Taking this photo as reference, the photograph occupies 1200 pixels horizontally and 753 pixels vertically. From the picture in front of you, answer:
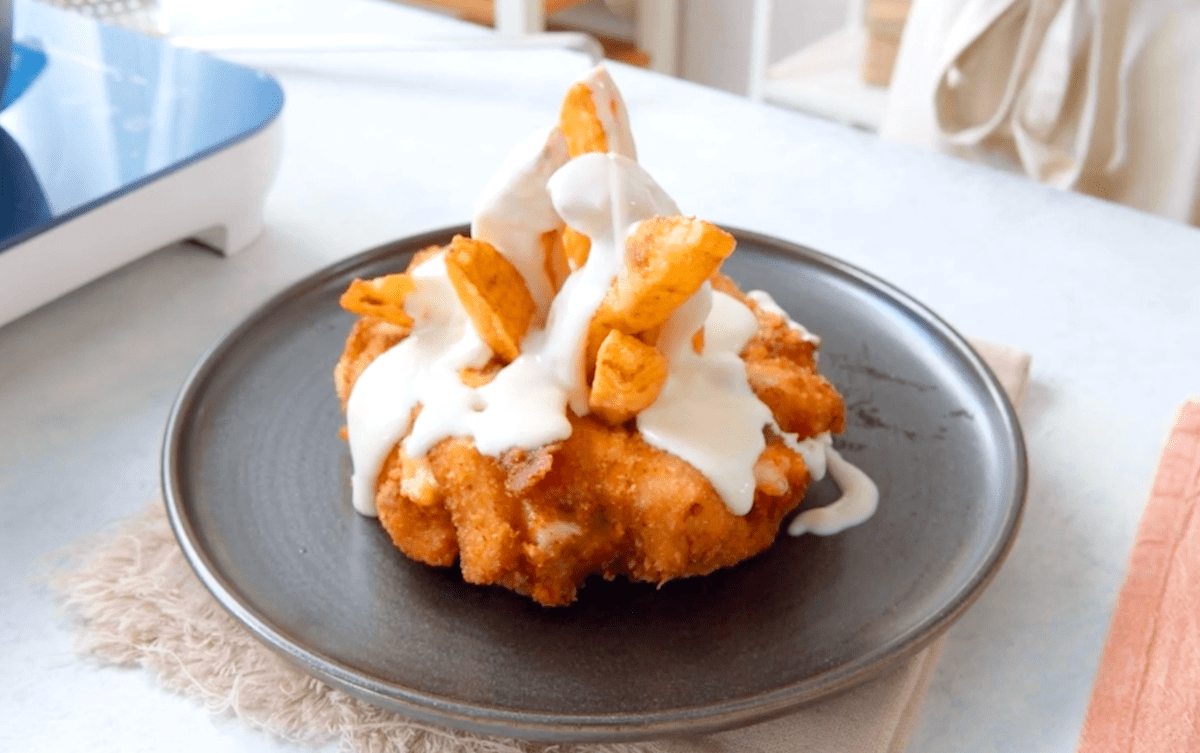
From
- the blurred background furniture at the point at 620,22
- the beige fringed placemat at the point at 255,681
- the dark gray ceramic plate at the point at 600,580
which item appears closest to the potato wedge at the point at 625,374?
the dark gray ceramic plate at the point at 600,580

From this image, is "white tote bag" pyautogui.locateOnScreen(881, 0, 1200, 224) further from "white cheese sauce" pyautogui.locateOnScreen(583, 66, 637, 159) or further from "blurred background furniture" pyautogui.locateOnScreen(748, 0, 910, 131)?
"white cheese sauce" pyautogui.locateOnScreen(583, 66, 637, 159)

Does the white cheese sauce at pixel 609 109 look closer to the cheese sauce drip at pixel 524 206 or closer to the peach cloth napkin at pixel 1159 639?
the cheese sauce drip at pixel 524 206

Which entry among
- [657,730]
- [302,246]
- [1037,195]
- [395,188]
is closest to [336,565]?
[657,730]

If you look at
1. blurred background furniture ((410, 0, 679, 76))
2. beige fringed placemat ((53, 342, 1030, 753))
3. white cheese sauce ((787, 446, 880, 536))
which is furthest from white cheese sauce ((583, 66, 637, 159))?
blurred background furniture ((410, 0, 679, 76))

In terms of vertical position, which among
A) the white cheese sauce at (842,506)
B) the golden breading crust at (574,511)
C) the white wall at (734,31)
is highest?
the golden breading crust at (574,511)

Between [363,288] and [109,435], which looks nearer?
[363,288]

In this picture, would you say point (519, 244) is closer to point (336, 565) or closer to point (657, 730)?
point (336, 565)

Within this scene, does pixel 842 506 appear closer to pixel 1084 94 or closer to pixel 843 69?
pixel 1084 94
